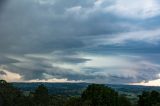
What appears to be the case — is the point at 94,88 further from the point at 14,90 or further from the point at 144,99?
the point at 14,90

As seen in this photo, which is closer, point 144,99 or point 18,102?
point 144,99

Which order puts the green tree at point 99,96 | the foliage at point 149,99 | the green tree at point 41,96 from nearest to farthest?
1. the green tree at point 99,96
2. the foliage at point 149,99
3. the green tree at point 41,96

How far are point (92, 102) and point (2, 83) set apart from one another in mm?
54717

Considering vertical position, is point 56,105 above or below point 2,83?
below

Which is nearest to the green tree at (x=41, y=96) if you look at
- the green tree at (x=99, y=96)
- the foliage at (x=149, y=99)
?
the green tree at (x=99, y=96)

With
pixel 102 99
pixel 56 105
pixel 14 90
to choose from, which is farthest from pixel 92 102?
pixel 14 90

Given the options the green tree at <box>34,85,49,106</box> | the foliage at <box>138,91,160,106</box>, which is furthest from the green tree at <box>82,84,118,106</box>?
the green tree at <box>34,85,49,106</box>

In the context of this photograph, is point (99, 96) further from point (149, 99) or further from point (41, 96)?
point (41, 96)

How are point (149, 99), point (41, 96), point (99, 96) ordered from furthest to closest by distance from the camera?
point (41, 96) < point (149, 99) < point (99, 96)

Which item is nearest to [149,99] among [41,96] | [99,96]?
[99,96]

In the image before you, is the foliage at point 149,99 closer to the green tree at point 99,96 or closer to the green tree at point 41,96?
the green tree at point 99,96

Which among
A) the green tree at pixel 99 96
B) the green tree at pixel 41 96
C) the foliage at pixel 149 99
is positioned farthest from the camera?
the green tree at pixel 41 96

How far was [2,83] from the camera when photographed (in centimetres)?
15325

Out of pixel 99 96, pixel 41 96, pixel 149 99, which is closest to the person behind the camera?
pixel 99 96
